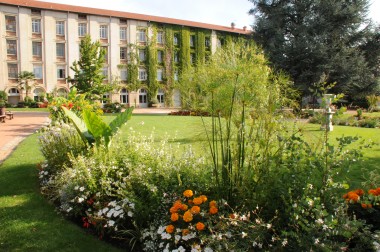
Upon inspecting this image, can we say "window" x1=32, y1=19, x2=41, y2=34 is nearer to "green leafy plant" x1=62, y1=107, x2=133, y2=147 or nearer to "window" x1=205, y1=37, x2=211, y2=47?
"window" x1=205, y1=37, x2=211, y2=47

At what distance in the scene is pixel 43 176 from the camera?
5.34 m

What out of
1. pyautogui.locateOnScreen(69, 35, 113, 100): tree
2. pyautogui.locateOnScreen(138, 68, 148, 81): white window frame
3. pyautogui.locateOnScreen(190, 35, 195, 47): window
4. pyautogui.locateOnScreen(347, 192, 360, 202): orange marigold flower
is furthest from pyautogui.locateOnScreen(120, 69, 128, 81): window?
pyautogui.locateOnScreen(347, 192, 360, 202): orange marigold flower

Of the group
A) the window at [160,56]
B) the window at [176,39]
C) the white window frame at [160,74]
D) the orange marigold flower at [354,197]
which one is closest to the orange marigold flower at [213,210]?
the orange marigold flower at [354,197]

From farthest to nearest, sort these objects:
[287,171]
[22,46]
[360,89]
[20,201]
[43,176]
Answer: [22,46]
[360,89]
[43,176]
[20,201]
[287,171]

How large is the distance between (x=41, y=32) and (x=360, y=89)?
33.6 meters

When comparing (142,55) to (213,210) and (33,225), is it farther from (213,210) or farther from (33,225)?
(213,210)

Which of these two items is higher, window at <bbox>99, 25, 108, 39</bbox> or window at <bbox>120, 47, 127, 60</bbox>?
window at <bbox>99, 25, 108, 39</bbox>

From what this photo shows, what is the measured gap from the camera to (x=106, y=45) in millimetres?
39781

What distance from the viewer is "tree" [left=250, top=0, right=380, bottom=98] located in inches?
879

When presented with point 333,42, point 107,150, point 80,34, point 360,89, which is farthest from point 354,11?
point 80,34

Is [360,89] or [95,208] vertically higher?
[360,89]

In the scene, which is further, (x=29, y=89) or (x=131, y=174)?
(x=29, y=89)

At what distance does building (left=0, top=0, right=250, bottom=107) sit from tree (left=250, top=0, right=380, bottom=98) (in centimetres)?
1333

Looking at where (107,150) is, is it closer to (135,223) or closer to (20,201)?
(20,201)
